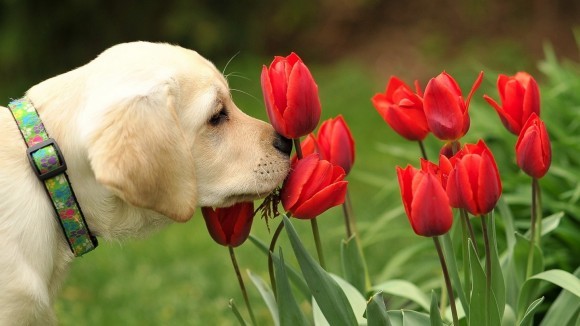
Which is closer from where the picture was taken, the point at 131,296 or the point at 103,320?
the point at 103,320

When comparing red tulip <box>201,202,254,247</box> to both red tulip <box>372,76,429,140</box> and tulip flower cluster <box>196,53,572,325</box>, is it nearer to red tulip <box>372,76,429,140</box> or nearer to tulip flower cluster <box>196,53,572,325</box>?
tulip flower cluster <box>196,53,572,325</box>

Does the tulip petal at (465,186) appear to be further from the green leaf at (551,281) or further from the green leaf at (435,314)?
the green leaf at (551,281)

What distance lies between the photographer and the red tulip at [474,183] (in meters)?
2.23

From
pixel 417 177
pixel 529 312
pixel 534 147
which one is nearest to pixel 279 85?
pixel 417 177

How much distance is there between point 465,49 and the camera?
9.06m

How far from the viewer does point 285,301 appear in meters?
2.48

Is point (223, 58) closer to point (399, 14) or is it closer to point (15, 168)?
point (399, 14)

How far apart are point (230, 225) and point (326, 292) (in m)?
0.34

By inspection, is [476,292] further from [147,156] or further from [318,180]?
[147,156]

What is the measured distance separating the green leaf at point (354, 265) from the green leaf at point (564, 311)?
0.58m

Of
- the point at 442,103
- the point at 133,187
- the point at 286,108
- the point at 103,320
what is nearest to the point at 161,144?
the point at 133,187

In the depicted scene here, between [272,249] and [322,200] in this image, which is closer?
[322,200]

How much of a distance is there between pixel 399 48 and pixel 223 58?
1791mm

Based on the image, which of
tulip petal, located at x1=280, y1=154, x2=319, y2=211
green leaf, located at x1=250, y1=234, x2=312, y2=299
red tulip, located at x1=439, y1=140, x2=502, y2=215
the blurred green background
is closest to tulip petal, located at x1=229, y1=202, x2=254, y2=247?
tulip petal, located at x1=280, y1=154, x2=319, y2=211
